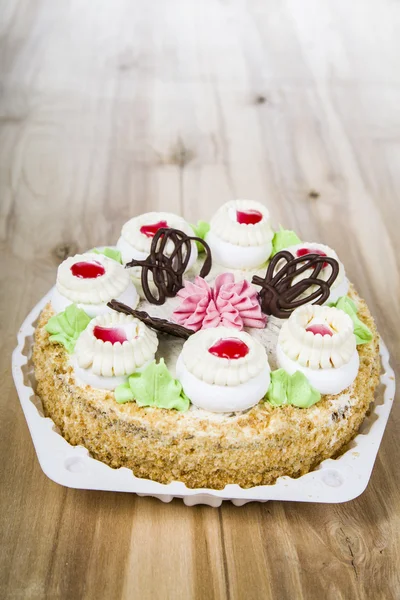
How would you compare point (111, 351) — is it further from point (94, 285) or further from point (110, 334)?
point (94, 285)

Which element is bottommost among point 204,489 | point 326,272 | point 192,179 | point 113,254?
point 192,179

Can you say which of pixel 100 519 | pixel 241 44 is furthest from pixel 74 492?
pixel 241 44

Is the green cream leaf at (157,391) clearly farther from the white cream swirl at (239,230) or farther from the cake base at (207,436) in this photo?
the white cream swirl at (239,230)

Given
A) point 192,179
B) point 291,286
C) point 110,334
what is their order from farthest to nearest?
1. point 192,179
2. point 291,286
3. point 110,334

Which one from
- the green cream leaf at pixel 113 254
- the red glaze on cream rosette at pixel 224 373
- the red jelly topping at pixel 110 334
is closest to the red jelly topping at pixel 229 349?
the red glaze on cream rosette at pixel 224 373

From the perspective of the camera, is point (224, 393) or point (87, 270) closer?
point (224, 393)

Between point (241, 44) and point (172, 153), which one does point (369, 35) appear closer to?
point (241, 44)

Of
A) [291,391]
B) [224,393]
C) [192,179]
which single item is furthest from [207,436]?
[192,179]

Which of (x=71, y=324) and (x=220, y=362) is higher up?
(x=220, y=362)
